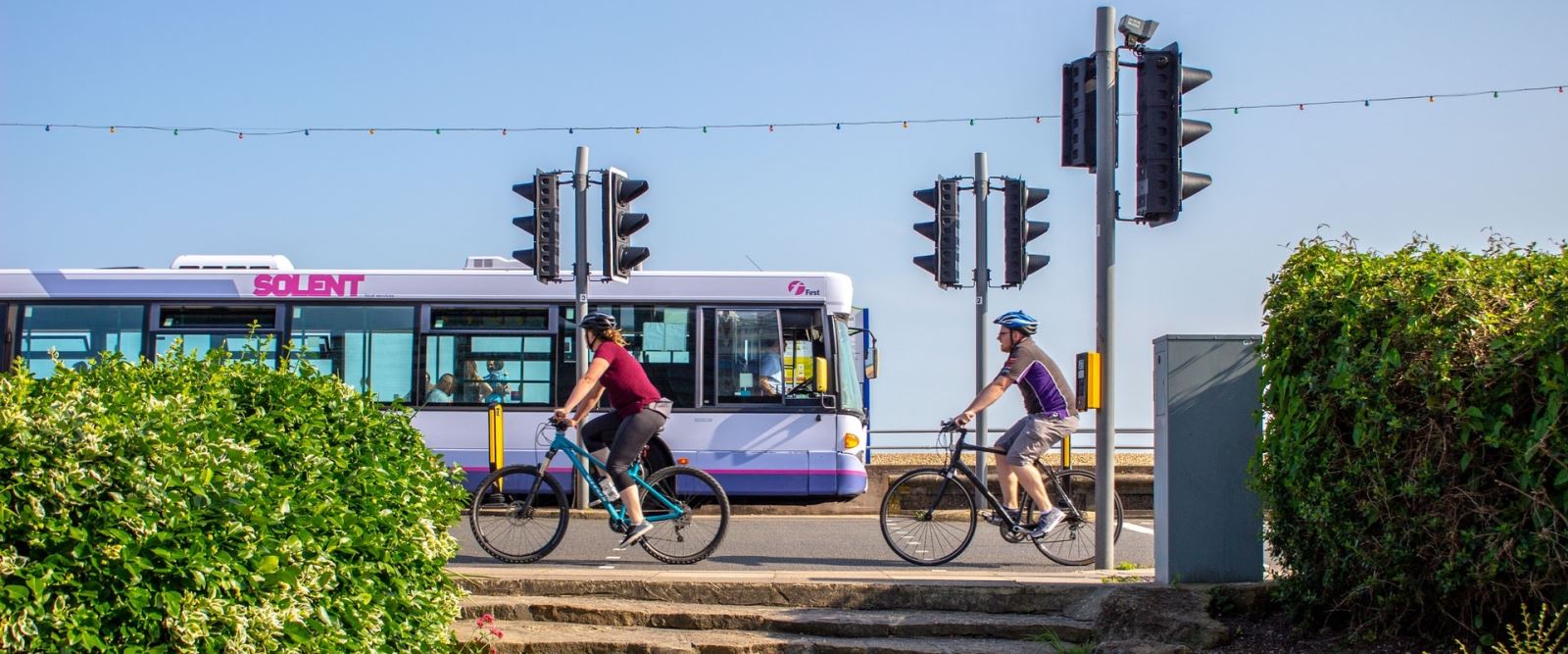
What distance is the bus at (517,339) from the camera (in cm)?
1542

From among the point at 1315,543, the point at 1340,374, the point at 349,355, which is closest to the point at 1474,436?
the point at 1340,374

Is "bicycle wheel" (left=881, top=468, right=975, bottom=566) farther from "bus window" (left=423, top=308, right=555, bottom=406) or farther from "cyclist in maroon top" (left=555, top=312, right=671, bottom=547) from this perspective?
"bus window" (left=423, top=308, right=555, bottom=406)

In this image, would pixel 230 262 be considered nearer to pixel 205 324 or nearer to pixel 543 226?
pixel 205 324

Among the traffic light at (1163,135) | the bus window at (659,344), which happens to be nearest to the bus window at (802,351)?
the bus window at (659,344)

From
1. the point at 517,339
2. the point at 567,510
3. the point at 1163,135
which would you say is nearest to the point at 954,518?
the point at 567,510

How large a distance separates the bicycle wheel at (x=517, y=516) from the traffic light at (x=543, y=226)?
13.3 ft

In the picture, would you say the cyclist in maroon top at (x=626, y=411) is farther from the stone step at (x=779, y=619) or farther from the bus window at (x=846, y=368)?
the bus window at (x=846, y=368)

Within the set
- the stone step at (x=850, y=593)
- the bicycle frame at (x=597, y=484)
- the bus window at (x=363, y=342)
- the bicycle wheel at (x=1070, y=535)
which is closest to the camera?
the stone step at (x=850, y=593)

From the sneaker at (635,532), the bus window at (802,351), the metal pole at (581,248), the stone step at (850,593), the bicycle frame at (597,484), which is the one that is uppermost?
the metal pole at (581,248)

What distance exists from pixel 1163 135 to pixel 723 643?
372 cm

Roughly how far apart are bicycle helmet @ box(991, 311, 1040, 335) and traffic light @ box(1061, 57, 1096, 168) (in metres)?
1.16

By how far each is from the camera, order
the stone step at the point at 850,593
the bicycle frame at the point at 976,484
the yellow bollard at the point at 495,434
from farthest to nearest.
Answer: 1. the yellow bollard at the point at 495,434
2. the bicycle frame at the point at 976,484
3. the stone step at the point at 850,593

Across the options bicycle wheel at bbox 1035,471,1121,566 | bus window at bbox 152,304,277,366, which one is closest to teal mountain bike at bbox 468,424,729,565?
bicycle wheel at bbox 1035,471,1121,566

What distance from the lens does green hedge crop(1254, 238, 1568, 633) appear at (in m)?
5.29
